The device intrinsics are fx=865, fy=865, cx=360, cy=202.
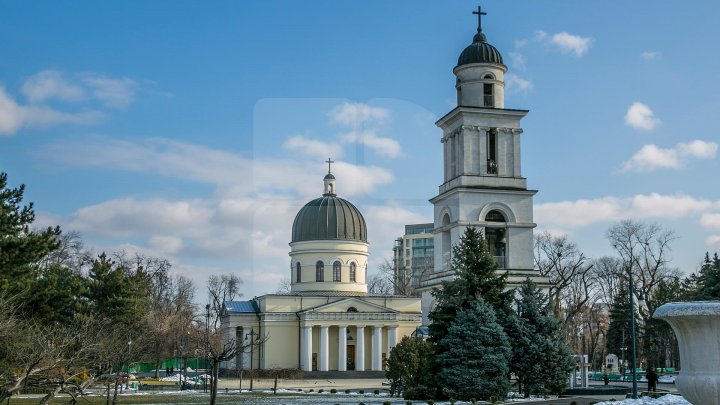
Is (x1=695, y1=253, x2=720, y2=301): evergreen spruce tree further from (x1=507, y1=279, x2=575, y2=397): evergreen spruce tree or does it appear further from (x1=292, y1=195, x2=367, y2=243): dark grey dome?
(x1=292, y1=195, x2=367, y2=243): dark grey dome

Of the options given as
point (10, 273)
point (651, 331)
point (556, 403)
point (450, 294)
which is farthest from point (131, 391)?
point (651, 331)

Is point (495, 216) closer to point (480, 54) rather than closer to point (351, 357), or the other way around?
point (480, 54)

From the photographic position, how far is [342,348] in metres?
72.4

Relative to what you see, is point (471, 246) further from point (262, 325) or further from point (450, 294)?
point (262, 325)

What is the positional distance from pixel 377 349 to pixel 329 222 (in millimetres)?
11878

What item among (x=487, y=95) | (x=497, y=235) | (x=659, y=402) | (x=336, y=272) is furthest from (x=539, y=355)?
(x=336, y=272)

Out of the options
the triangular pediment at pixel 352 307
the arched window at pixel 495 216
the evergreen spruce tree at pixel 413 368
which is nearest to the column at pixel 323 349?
the triangular pediment at pixel 352 307

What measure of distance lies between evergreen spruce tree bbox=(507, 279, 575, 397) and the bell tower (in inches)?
414

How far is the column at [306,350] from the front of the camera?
71750 mm

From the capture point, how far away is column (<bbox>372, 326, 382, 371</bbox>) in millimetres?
72688

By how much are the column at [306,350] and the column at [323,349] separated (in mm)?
917

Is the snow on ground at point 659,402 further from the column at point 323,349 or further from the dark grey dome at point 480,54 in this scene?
the column at point 323,349

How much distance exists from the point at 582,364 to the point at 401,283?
59.2 metres

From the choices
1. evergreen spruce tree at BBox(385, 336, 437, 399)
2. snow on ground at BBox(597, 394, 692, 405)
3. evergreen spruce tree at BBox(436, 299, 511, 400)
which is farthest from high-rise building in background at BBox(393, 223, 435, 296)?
snow on ground at BBox(597, 394, 692, 405)
